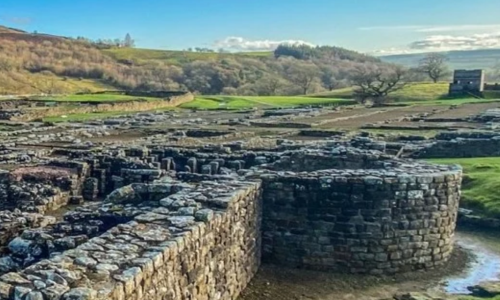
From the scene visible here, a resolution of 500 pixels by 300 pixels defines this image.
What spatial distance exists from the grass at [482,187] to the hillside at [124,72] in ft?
240

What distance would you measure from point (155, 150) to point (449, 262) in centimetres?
1108

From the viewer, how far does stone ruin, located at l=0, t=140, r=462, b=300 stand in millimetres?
7203

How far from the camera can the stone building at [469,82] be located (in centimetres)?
6831

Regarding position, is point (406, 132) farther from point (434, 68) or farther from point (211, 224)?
point (434, 68)

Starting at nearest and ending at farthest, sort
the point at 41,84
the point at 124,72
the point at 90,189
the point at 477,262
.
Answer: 1. the point at 477,262
2. the point at 90,189
3. the point at 41,84
4. the point at 124,72

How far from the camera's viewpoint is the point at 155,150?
21500 millimetres

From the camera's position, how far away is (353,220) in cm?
1227

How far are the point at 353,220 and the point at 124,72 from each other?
113676mm

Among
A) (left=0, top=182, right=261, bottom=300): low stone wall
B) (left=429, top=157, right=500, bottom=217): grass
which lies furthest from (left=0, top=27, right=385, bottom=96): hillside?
(left=0, top=182, right=261, bottom=300): low stone wall

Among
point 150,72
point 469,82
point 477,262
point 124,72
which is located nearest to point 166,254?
point 477,262

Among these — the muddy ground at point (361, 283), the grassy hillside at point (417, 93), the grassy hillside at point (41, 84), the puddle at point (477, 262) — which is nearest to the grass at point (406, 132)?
the puddle at point (477, 262)

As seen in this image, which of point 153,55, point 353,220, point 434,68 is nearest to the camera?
point 353,220

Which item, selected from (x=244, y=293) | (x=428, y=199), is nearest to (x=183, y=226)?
(x=244, y=293)

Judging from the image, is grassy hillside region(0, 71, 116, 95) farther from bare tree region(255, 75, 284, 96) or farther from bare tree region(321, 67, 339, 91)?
bare tree region(321, 67, 339, 91)
